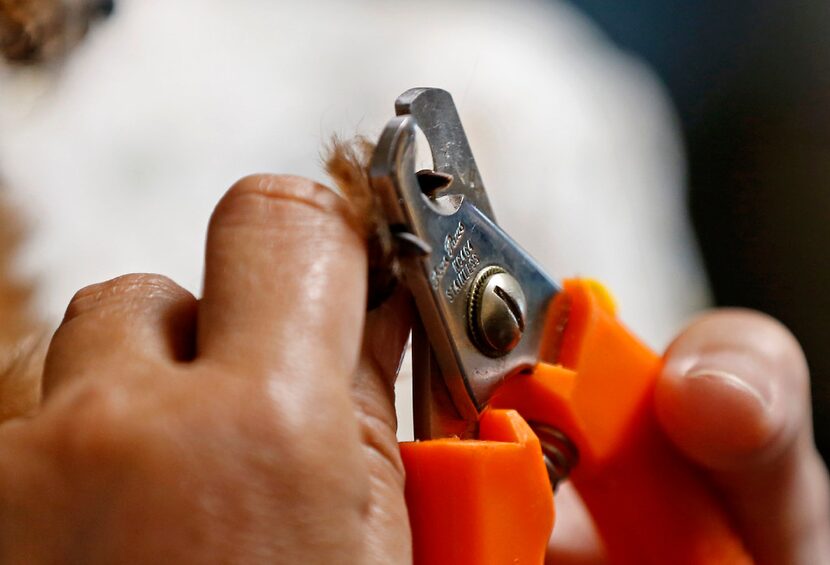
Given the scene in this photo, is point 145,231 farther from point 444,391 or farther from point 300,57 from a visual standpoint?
point 444,391

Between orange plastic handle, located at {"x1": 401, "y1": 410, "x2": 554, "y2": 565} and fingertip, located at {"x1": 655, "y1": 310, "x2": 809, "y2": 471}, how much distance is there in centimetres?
23

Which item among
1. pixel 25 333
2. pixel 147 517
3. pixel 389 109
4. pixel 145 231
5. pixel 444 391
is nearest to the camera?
pixel 147 517

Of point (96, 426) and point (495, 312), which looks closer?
point (96, 426)

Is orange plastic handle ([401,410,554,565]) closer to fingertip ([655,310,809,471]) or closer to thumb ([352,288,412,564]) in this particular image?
thumb ([352,288,412,564])

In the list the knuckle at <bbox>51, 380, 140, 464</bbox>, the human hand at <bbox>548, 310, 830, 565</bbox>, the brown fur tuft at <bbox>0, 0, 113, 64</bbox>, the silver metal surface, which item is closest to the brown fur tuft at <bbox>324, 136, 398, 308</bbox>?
the silver metal surface

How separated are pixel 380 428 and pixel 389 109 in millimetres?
590

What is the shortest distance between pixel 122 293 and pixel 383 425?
130 millimetres

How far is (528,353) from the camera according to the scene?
1.51ft

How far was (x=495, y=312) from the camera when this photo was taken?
0.41 m

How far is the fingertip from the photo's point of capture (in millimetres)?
568

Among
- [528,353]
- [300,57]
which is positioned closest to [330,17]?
[300,57]

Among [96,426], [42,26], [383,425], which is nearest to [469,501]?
[383,425]

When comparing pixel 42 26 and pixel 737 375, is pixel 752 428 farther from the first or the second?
pixel 42 26

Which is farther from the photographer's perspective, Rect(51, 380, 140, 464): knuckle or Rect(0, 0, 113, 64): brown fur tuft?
Rect(0, 0, 113, 64): brown fur tuft
